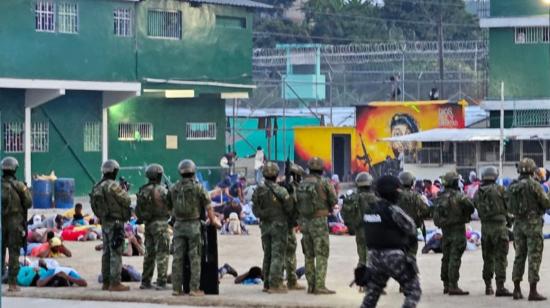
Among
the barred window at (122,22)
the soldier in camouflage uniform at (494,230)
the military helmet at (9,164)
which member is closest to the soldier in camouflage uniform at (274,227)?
the soldier in camouflage uniform at (494,230)

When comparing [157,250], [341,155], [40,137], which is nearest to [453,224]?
[157,250]

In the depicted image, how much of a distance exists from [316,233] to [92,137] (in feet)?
95.8

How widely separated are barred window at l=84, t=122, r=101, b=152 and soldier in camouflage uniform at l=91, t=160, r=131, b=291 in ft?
90.7

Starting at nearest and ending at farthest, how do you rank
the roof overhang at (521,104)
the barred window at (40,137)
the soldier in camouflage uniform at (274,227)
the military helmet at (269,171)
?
the soldier in camouflage uniform at (274,227) < the military helmet at (269,171) < the barred window at (40,137) < the roof overhang at (521,104)

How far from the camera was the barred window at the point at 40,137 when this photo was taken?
46750 millimetres

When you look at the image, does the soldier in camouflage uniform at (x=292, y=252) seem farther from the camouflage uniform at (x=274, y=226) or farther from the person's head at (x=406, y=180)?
the person's head at (x=406, y=180)

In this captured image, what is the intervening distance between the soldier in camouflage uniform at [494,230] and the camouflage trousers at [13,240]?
242 inches

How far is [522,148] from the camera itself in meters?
51.2

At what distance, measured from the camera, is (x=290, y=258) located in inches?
813

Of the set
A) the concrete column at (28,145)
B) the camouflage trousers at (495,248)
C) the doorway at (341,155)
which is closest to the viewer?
the camouflage trousers at (495,248)

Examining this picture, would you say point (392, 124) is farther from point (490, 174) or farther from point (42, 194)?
point (490, 174)

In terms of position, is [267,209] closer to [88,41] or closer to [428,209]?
[428,209]

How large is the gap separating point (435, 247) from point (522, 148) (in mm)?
24353

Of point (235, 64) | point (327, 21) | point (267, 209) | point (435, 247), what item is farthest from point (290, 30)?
point (267, 209)
